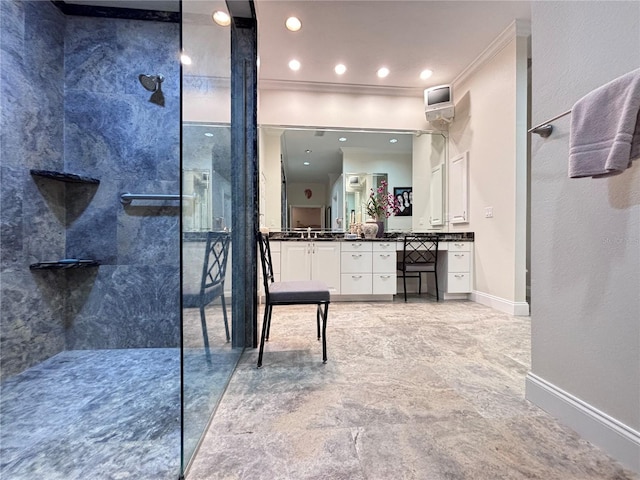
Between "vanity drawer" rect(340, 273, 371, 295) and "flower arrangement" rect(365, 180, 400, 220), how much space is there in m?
0.95

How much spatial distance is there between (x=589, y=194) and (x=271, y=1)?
9.03 feet

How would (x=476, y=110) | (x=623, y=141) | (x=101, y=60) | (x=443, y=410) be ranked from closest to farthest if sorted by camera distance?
(x=623, y=141) < (x=443, y=410) < (x=101, y=60) < (x=476, y=110)

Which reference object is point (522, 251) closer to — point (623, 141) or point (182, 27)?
point (623, 141)

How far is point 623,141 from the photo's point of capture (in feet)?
2.69

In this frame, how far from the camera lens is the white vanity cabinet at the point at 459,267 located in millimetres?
Result: 3289

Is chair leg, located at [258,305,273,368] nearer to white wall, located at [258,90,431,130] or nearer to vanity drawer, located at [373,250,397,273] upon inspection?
vanity drawer, located at [373,250,397,273]

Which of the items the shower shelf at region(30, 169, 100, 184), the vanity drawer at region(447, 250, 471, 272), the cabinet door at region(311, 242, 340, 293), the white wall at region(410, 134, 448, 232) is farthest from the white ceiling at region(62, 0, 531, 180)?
the vanity drawer at region(447, 250, 471, 272)

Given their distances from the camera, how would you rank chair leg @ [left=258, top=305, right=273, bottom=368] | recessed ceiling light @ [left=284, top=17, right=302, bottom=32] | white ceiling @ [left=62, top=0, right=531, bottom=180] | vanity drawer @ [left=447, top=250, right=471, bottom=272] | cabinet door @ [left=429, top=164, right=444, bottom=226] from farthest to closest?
cabinet door @ [left=429, top=164, right=444, bottom=226] → vanity drawer @ [left=447, top=250, right=471, bottom=272] → recessed ceiling light @ [left=284, top=17, right=302, bottom=32] → white ceiling @ [left=62, top=0, right=531, bottom=180] → chair leg @ [left=258, top=305, right=273, bottom=368]

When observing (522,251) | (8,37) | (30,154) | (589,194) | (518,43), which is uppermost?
(518,43)

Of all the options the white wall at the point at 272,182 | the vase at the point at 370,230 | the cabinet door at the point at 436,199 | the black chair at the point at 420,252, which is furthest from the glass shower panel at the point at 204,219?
the cabinet door at the point at 436,199

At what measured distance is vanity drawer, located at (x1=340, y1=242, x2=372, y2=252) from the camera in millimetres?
3188

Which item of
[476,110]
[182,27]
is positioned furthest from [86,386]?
[476,110]

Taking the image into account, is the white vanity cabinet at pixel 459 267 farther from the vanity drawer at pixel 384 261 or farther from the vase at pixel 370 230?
the vase at pixel 370 230

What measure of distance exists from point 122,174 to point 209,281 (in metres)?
1.24
